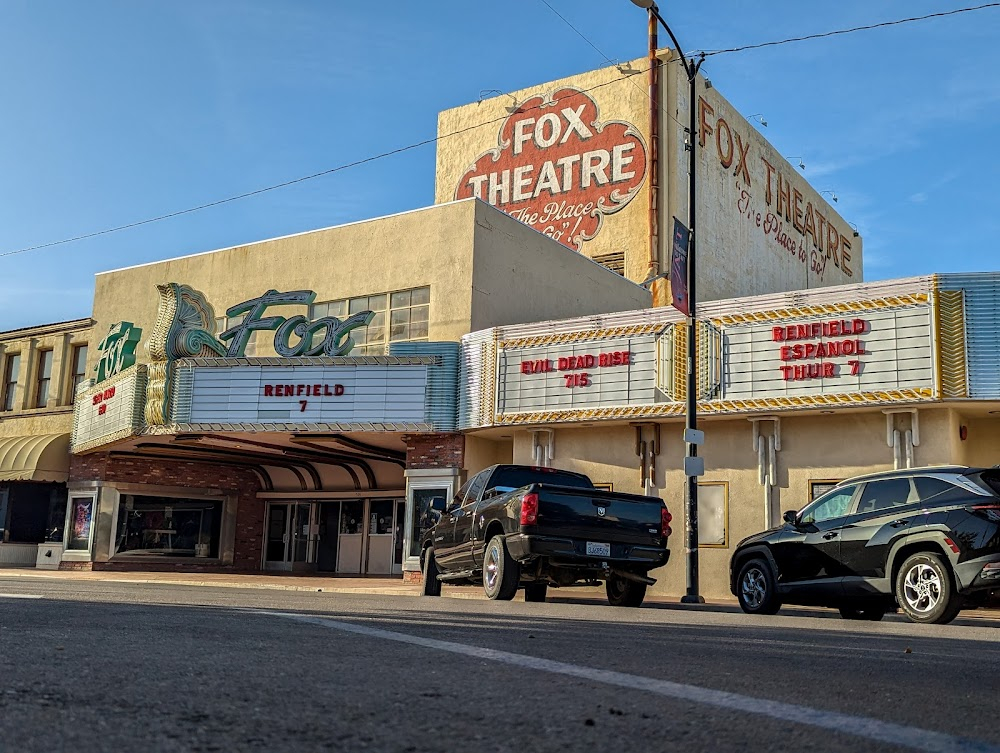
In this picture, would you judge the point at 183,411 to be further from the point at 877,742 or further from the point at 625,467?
the point at 877,742

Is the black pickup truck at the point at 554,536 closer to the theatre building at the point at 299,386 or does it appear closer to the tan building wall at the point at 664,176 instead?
the theatre building at the point at 299,386

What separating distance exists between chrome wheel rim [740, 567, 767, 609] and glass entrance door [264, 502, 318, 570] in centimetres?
1903

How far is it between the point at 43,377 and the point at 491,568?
25170 millimetres

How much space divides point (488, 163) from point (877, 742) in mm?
36050

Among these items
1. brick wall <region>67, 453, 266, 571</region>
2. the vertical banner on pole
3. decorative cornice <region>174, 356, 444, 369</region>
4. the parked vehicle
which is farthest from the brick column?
the parked vehicle

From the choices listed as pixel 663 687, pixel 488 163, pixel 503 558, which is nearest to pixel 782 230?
pixel 488 163

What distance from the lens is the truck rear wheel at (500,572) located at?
13820 mm

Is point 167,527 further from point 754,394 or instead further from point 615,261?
point 754,394

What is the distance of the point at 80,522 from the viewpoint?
97.9 feet

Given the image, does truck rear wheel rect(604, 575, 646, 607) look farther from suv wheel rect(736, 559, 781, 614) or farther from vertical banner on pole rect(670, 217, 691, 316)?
vertical banner on pole rect(670, 217, 691, 316)

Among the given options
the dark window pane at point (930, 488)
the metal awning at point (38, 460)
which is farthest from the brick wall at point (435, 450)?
the dark window pane at point (930, 488)

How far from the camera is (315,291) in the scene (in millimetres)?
27219

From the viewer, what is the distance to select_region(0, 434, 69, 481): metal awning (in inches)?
1192

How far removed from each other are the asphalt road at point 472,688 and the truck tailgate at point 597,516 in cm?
435
